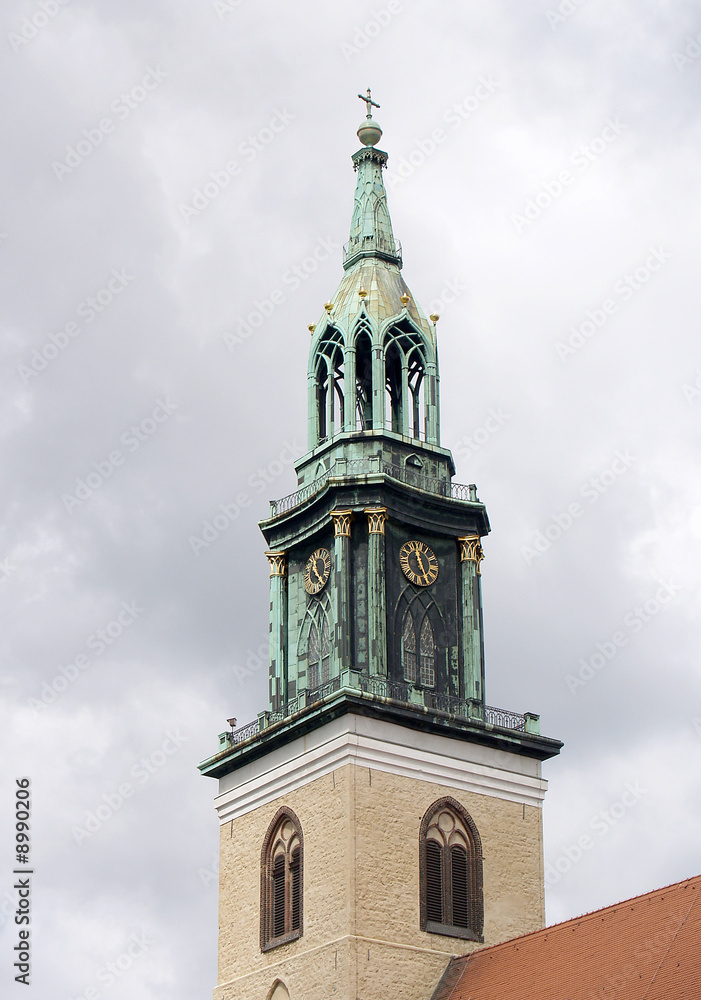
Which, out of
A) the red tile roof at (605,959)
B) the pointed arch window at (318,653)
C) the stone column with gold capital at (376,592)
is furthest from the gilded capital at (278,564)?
the red tile roof at (605,959)

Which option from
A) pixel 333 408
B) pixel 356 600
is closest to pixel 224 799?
pixel 356 600

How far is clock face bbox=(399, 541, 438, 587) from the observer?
5219 cm

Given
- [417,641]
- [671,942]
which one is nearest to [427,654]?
[417,641]

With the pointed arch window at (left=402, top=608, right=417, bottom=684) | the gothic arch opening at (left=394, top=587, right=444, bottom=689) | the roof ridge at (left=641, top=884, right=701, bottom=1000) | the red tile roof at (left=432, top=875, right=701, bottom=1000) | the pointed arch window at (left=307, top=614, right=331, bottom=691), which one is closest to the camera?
the roof ridge at (left=641, top=884, right=701, bottom=1000)

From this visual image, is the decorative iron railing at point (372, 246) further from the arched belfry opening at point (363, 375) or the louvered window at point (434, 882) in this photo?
the louvered window at point (434, 882)

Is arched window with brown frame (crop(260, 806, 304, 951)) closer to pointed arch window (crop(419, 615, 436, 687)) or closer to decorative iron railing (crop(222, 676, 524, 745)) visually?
decorative iron railing (crop(222, 676, 524, 745))

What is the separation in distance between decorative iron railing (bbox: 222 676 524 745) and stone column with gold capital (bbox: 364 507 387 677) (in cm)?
64

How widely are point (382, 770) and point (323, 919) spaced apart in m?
4.18

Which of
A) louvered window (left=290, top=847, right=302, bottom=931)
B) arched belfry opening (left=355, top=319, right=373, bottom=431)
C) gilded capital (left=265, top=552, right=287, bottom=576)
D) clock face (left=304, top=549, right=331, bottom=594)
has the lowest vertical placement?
louvered window (left=290, top=847, right=302, bottom=931)

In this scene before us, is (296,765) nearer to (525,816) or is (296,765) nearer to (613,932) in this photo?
(525,816)

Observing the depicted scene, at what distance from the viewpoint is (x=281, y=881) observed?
49281mm

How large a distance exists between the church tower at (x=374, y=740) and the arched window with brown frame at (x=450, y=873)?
0.05 m

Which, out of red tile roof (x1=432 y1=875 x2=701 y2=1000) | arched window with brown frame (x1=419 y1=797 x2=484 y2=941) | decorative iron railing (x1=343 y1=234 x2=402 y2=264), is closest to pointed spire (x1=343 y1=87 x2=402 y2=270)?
decorative iron railing (x1=343 y1=234 x2=402 y2=264)

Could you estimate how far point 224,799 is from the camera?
171 feet
